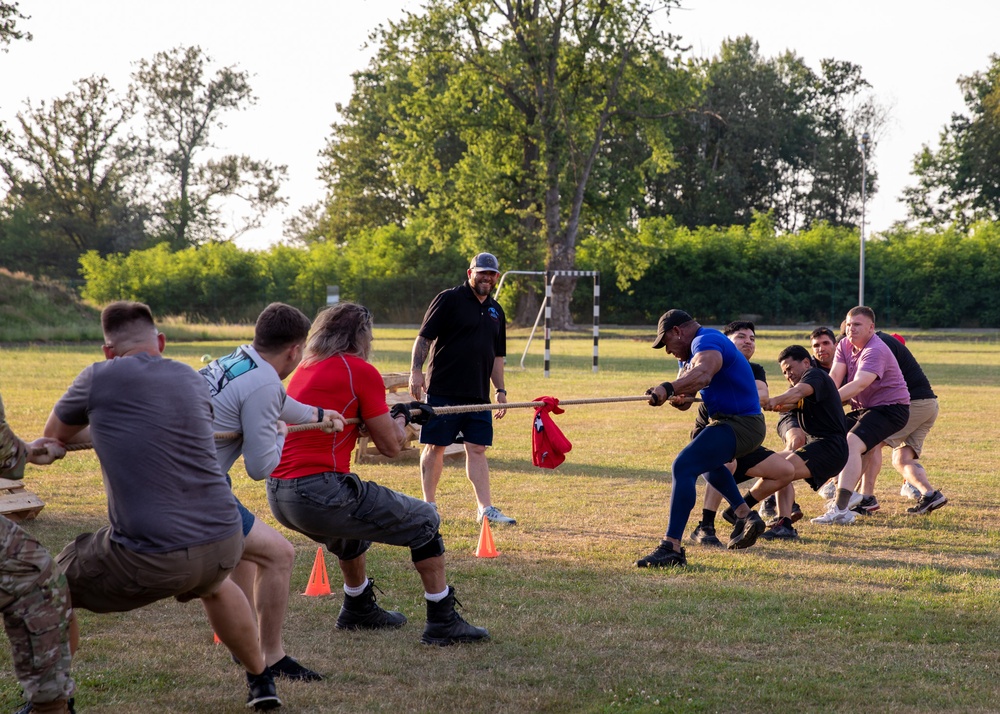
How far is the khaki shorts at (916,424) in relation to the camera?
9.04 meters

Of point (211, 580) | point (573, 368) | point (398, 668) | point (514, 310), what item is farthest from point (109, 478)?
point (514, 310)

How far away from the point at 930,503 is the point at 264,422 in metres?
6.43

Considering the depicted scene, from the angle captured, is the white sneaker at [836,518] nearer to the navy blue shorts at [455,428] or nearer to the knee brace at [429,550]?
the navy blue shorts at [455,428]

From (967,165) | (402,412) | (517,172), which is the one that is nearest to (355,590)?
(402,412)

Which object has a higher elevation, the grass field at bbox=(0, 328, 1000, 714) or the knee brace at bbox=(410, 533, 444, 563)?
the knee brace at bbox=(410, 533, 444, 563)

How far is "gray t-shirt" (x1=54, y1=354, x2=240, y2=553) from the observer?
372 cm

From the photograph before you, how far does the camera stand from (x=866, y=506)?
29.1 ft

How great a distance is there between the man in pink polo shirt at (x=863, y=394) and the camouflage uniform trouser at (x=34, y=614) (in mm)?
6296

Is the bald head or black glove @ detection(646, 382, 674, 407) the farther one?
black glove @ detection(646, 382, 674, 407)

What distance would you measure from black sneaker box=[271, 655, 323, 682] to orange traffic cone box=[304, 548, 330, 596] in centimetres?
144

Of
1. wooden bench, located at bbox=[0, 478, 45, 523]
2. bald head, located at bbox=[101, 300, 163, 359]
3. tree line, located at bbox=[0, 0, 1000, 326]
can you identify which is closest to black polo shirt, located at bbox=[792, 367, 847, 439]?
bald head, located at bbox=[101, 300, 163, 359]

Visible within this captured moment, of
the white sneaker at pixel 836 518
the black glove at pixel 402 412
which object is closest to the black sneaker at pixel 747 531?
the white sneaker at pixel 836 518

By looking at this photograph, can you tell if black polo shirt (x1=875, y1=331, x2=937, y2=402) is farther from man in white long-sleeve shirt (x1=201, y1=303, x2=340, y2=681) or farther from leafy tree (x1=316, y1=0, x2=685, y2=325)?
leafy tree (x1=316, y1=0, x2=685, y2=325)

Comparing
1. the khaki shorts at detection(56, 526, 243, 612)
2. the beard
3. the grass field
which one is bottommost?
the grass field
